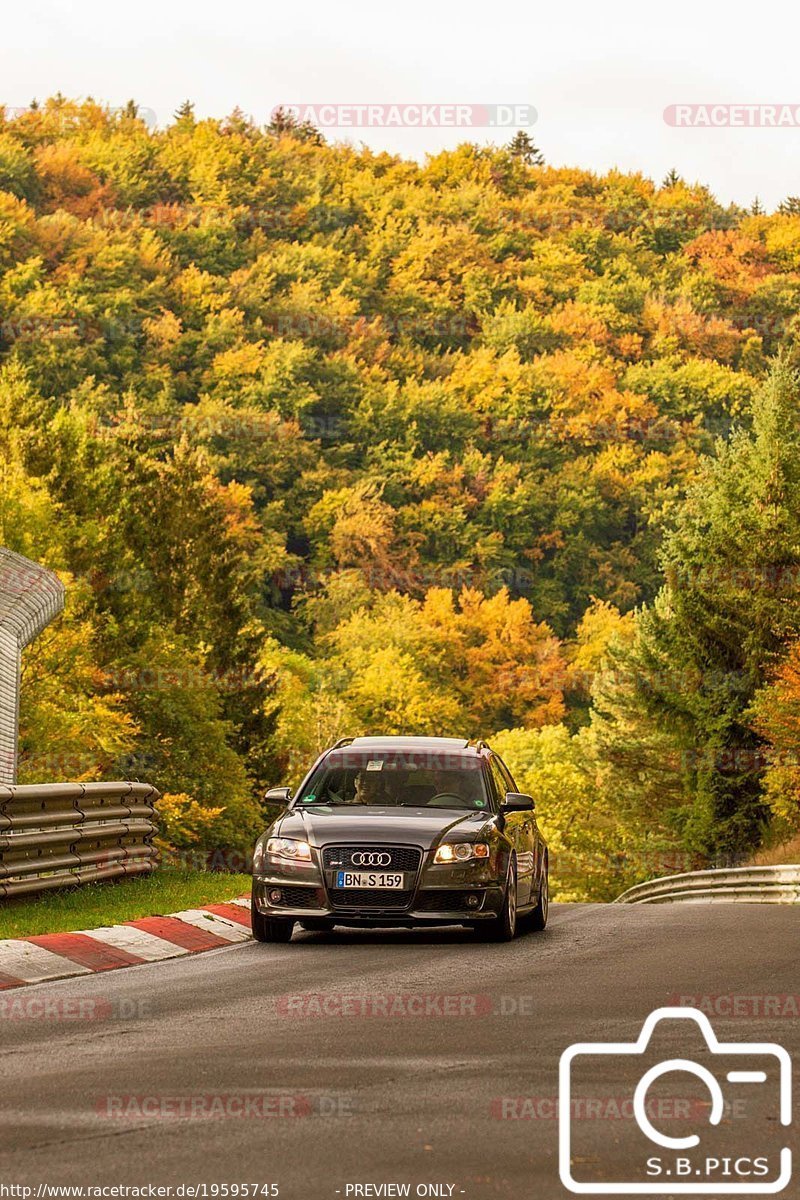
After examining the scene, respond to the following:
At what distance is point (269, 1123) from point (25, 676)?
157 ft

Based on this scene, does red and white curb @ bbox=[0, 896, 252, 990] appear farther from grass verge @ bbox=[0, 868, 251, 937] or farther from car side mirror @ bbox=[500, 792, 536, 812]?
car side mirror @ bbox=[500, 792, 536, 812]

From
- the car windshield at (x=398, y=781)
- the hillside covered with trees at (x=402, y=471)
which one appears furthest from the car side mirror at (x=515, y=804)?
the hillside covered with trees at (x=402, y=471)

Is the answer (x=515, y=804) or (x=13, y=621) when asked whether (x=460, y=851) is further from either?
(x=13, y=621)

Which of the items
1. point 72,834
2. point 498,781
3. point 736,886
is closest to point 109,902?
point 72,834

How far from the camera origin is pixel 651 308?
141750 millimetres

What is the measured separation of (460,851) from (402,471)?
115 metres

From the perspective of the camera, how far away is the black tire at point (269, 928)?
15.6 m

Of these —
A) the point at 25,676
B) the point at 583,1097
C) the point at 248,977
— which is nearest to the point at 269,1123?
the point at 583,1097

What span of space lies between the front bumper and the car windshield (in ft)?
3.74

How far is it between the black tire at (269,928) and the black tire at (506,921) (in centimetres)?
152

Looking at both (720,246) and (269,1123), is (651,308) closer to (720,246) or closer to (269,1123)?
(720,246)

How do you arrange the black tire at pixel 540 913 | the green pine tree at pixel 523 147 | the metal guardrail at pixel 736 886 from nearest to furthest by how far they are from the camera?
the black tire at pixel 540 913
the metal guardrail at pixel 736 886
the green pine tree at pixel 523 147

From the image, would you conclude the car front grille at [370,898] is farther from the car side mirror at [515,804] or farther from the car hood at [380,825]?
the car side mirror at [515,804]

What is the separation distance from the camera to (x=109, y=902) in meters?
17.6
